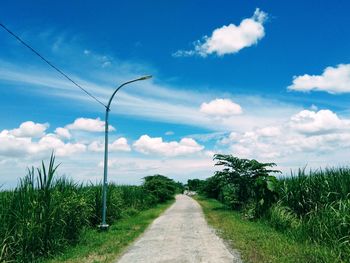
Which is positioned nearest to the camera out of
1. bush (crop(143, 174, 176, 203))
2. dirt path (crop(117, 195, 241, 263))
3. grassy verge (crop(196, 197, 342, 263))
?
grassy verge (crop(196, 197, 342, 263))

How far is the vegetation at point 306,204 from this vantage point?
11.3m

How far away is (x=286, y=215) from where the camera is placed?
1634cm

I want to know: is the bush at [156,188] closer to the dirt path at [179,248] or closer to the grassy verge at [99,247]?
the grassy verge at [99,247]

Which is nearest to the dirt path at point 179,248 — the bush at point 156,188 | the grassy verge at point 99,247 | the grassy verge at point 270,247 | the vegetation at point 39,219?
the grassy verge at point 99,247

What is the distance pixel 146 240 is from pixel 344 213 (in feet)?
21.8

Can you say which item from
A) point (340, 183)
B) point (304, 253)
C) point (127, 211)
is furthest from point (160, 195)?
point (304, 253)

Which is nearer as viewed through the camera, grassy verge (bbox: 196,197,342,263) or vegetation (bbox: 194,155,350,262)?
grassy verge (bbox: 196,197,342,263)

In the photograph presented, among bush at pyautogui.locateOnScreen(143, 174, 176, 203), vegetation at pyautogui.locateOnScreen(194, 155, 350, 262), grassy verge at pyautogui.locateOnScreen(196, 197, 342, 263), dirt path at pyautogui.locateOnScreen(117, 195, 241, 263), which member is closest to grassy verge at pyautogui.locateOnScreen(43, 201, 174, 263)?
dirt path at pyautogui.locateOnScreen(117, 195, 241, 263)

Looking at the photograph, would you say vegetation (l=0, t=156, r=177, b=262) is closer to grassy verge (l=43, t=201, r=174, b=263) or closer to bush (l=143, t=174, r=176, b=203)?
grassy verge (l=43, t=201, r=174, b=263)

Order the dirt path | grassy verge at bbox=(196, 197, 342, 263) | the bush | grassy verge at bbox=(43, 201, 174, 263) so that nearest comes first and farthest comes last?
grassy verge at bbox=(196, 197, 342, 263), the dirt path, grassy verge at bbox=(43, 201, 174, 263), the bush

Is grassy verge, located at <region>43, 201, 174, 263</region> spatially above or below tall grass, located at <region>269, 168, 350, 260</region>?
below

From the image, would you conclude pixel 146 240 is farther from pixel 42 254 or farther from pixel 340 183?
pixel 340 183

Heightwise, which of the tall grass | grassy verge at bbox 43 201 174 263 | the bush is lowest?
grassy verge at bbox 43 201 174 263

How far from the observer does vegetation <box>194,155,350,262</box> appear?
37.0 feet
